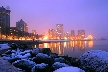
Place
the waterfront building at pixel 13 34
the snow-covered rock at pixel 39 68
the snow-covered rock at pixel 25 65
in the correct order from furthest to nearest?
1. the waterfront building at pixel 13 34
2. the snow-covered rock at pixel 25 65
3. the snow-covered rock at pixel 39 68

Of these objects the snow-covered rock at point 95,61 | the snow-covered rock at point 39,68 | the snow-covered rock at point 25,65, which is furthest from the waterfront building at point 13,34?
the snow-covered rock at point 39,68

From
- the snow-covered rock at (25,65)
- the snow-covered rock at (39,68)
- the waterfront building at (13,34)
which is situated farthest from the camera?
the waterfront building at (13,34)

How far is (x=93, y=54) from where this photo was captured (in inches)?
420

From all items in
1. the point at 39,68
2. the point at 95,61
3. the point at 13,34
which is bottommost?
the point at 39,68

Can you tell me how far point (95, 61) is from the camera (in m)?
10.2

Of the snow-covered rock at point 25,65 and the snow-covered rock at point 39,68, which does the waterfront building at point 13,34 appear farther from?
the snow-covered rock at point 39,68

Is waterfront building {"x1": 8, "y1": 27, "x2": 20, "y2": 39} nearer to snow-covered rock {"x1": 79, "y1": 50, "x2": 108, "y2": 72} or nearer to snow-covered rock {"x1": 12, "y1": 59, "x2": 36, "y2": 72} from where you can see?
snow-covered rock {"x1": 12, "y1": 59, "x2": 36, "y2": 72}

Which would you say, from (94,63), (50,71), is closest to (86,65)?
(94,63)

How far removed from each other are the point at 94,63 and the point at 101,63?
439 mm

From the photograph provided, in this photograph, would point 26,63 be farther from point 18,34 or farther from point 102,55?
point 18,34

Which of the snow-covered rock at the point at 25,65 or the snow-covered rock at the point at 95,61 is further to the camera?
the snow-covered rock at the point at 25,65

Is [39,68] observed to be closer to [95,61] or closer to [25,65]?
[25,65]

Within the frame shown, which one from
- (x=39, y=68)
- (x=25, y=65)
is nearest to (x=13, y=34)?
(x=25, y=65)

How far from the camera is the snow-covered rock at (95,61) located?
987 cm
